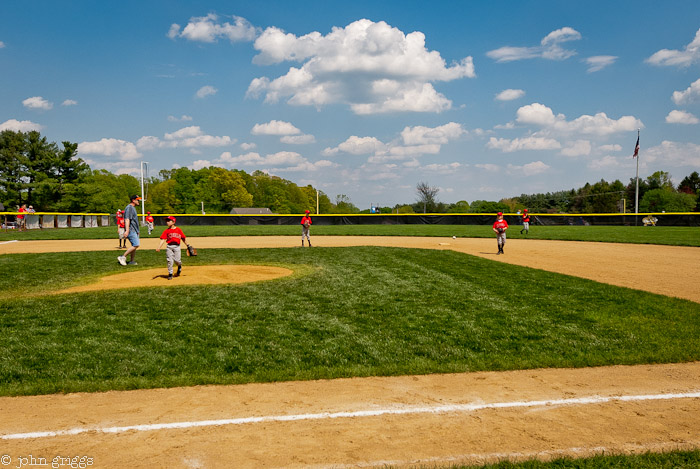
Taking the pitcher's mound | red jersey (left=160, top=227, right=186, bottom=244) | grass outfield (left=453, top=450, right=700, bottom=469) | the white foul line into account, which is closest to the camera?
grass outfield (left=453, top=450, right=700, bottom=469)

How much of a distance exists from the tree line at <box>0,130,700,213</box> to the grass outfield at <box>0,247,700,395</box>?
4126 centimetres

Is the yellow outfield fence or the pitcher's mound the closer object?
the pitcher's mound

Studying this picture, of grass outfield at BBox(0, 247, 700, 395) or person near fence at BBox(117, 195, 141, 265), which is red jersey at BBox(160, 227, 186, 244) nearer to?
grass outfield at BBox(0, 247, 700, 395)

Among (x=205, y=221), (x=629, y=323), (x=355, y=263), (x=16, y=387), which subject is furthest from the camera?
(x=205, y=221)

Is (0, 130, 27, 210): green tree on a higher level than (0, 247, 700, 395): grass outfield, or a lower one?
higher

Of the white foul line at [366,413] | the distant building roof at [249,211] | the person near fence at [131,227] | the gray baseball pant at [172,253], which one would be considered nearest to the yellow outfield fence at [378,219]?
the person near fence at [131,227]

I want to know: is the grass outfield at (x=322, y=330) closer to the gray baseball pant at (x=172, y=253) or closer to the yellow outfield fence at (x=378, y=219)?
the gray baseball pant at (x=172, y=253)

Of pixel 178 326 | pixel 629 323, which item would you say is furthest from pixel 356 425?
pixel 629 323

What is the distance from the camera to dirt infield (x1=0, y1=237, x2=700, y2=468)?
3.62 metres

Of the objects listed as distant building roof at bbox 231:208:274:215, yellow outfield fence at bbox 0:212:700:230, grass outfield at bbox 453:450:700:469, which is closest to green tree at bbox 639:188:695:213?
yellow outfield fence at bbox 0:212:700:230

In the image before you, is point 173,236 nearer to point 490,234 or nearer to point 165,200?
point 490,234

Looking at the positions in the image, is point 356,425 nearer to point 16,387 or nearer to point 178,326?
point 16,387

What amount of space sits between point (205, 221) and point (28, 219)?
16015 mm

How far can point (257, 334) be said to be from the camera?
23.3 ft
